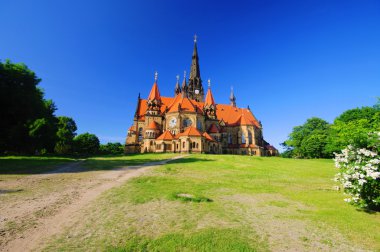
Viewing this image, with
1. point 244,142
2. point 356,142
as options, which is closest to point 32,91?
point 356,142

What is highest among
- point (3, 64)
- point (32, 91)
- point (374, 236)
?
point (3, 64)

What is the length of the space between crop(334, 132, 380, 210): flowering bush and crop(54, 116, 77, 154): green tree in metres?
64.1

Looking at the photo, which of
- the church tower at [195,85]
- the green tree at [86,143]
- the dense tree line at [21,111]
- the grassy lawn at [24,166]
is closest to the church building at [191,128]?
the church tower at [195,85]

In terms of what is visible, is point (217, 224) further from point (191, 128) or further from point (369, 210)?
point (191, 128)

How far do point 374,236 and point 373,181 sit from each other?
8.71 ft

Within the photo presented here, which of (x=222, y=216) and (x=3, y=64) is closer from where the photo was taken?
(x=222, y=216)

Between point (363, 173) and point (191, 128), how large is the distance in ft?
135

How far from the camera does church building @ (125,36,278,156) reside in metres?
48.8

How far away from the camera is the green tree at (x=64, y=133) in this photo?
59531 mm

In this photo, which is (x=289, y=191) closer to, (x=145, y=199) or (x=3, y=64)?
(x=145, y=199)

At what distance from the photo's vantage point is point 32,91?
3000cm

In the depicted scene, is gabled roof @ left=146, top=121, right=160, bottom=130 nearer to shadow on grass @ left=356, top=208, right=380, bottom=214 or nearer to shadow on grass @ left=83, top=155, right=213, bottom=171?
shadow on grass @ left=83, top=155, right=213, bottom=171

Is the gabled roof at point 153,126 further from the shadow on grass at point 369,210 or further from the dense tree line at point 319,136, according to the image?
the shadow on grass at point 369,210

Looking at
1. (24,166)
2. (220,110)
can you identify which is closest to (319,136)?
(220,110)
